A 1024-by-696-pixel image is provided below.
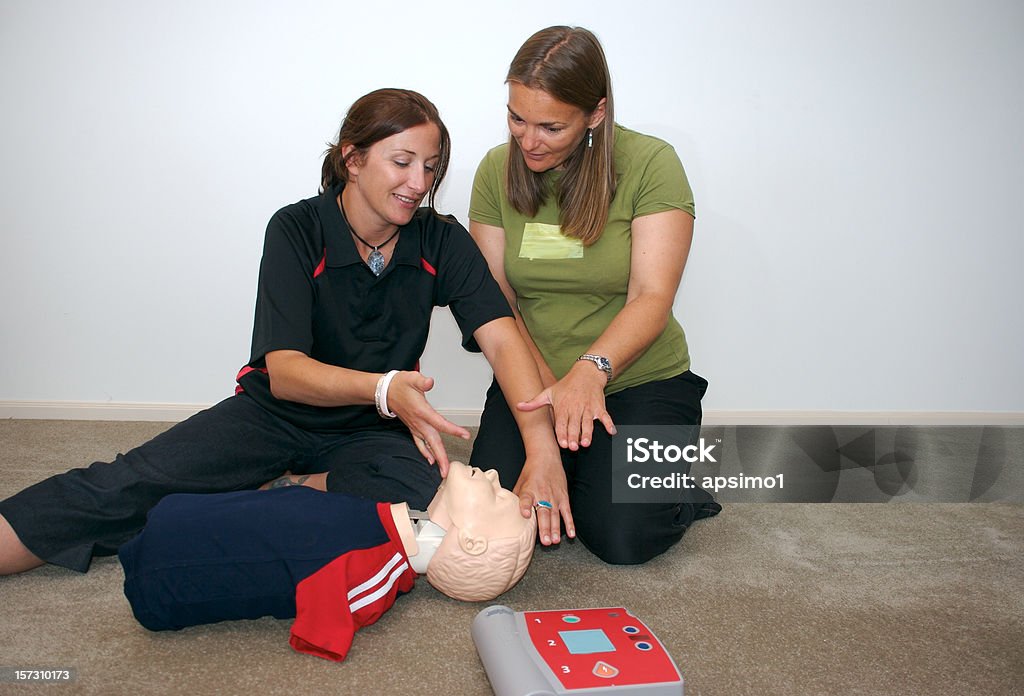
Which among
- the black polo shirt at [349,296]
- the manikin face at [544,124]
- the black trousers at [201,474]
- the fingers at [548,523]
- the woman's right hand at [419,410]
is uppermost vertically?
the manikin face at [544,124]

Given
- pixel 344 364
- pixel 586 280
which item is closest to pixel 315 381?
pixel 344 364

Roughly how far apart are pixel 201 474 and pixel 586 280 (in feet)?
2.97

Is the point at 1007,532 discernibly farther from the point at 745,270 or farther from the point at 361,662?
the point at 361,662

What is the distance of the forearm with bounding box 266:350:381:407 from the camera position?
1.48 m

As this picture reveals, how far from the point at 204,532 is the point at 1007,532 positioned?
1.75 meters

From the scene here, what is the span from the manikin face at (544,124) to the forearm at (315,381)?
586 millimetres

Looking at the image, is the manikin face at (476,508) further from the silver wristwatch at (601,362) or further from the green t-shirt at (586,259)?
the green t-shirt at (586,259)

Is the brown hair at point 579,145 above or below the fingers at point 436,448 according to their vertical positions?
above

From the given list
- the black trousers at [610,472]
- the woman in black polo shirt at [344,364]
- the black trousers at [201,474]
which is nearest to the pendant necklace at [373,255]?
the woman in black polo shirt at [344,364]

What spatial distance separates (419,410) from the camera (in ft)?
4.63

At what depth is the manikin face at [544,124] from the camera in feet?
5.36

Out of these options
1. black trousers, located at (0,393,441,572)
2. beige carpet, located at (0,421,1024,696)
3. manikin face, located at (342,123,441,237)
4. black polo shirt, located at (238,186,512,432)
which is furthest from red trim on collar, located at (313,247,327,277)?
beige carpet, located at (0,421,1024,696)

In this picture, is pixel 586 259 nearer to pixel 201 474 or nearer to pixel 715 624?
pixel 715 624

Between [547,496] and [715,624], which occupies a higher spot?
[547,496]
